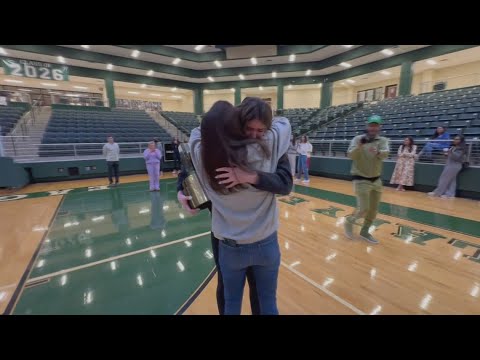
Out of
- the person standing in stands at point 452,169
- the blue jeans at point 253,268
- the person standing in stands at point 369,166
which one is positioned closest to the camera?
the blue jeans at point 253,268

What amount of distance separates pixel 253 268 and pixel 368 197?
2.52 meters

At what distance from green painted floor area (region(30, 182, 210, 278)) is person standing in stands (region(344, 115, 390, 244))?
7.72 ft

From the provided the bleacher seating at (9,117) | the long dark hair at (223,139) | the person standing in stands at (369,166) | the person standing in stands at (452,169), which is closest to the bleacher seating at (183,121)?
the bleacher seating at (9,117)

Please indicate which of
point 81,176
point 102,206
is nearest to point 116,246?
point 102,206

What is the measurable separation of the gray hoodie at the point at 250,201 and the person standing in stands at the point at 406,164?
6.48 metres

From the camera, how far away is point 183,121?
16297mm

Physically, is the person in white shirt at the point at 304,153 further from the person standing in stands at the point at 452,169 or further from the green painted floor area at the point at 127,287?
the green painted floor area at the point at 127,287

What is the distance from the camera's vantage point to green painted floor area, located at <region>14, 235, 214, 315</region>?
198 cm

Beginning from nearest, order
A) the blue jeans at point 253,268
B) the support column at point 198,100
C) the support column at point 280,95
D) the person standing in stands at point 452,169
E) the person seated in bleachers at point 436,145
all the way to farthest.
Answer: the blue jeans at point 253,268 < the person standing in stands at point 452,169 < the person seated in bleachers at point 436,145 < the support column at point 280,95 < the support column at point 198,100

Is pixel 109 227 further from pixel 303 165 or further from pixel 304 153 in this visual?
pixel 304 153

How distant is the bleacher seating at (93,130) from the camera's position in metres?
9.07

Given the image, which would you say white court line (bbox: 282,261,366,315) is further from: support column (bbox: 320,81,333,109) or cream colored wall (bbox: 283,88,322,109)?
cream colored wall (bbox: 283,88,322,109)

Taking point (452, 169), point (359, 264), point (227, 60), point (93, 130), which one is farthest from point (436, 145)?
point (93, 130)
